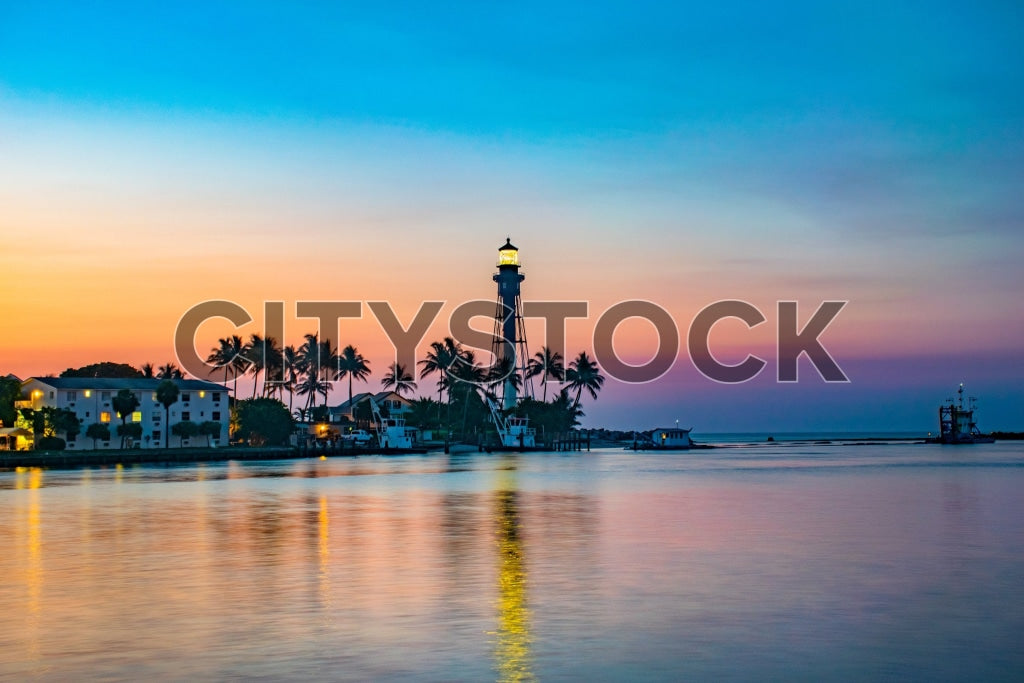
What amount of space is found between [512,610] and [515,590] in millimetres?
2793

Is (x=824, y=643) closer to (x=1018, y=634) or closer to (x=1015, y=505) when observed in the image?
(x=1018, y=634)

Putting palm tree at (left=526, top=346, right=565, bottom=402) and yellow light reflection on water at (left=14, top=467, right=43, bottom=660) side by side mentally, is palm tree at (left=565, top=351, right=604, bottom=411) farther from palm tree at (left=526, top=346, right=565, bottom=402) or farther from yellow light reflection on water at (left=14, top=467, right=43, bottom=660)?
yellow light reflection on water at (left=14, top=467, right=43, bottom=660)

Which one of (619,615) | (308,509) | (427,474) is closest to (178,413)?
(427,474)

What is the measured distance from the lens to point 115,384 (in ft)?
427

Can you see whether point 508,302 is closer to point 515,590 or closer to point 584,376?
point 584,376

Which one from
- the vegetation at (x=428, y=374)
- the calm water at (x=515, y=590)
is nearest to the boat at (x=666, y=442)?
the vegetation at (x=428, y=374)

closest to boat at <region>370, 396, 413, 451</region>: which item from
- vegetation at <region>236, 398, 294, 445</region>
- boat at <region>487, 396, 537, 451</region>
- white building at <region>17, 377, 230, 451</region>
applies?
vegetation at <region>236, 398, 294, 445</region>

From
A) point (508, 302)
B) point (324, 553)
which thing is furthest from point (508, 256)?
point (324, 553)

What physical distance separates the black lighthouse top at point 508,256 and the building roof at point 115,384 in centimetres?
4374

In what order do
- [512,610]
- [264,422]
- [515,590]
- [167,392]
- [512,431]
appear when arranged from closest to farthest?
[512,610] < [515,590] < [167,392] < [264,422] < [512,431]

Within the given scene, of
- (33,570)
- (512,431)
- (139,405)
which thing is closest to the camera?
(33,570)

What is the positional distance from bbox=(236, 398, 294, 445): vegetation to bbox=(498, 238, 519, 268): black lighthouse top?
1572 inches

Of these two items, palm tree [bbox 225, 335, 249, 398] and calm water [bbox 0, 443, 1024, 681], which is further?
palm tree [bbox 225, 335, 249, 398]

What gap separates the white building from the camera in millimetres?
124688
